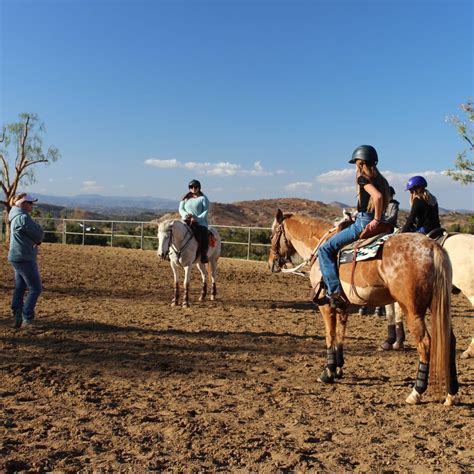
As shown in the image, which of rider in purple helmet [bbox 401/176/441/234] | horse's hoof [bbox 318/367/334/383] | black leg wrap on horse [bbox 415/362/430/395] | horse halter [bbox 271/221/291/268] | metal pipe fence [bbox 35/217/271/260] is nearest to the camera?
black leg wrap on horse [bbox 415/362/430/395]

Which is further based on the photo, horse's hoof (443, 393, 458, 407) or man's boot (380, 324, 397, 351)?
man's boot (380, 324, 397, 351)

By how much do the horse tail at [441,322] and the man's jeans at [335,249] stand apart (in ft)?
2.75

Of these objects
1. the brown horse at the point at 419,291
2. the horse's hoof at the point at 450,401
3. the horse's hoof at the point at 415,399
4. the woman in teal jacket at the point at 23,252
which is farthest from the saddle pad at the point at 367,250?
the woman in teal jacket at the point at 23,252

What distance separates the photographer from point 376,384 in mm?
5242

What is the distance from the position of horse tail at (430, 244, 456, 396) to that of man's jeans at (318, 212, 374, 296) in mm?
839

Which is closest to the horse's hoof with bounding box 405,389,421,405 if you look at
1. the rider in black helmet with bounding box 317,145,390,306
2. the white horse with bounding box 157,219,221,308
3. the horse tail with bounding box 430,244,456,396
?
the horse tail with bounding box 430,244,456,396

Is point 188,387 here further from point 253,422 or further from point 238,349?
point 238,349

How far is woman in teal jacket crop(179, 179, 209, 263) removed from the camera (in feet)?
33.5

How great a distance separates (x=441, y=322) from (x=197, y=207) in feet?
21.8

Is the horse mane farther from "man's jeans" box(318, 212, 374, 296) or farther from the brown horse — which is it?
the brown horse

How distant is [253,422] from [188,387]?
1134 millimetres

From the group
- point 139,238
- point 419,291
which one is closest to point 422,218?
point 419,291

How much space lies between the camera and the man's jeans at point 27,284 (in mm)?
7234

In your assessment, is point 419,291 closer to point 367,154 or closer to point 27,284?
point 367,154
